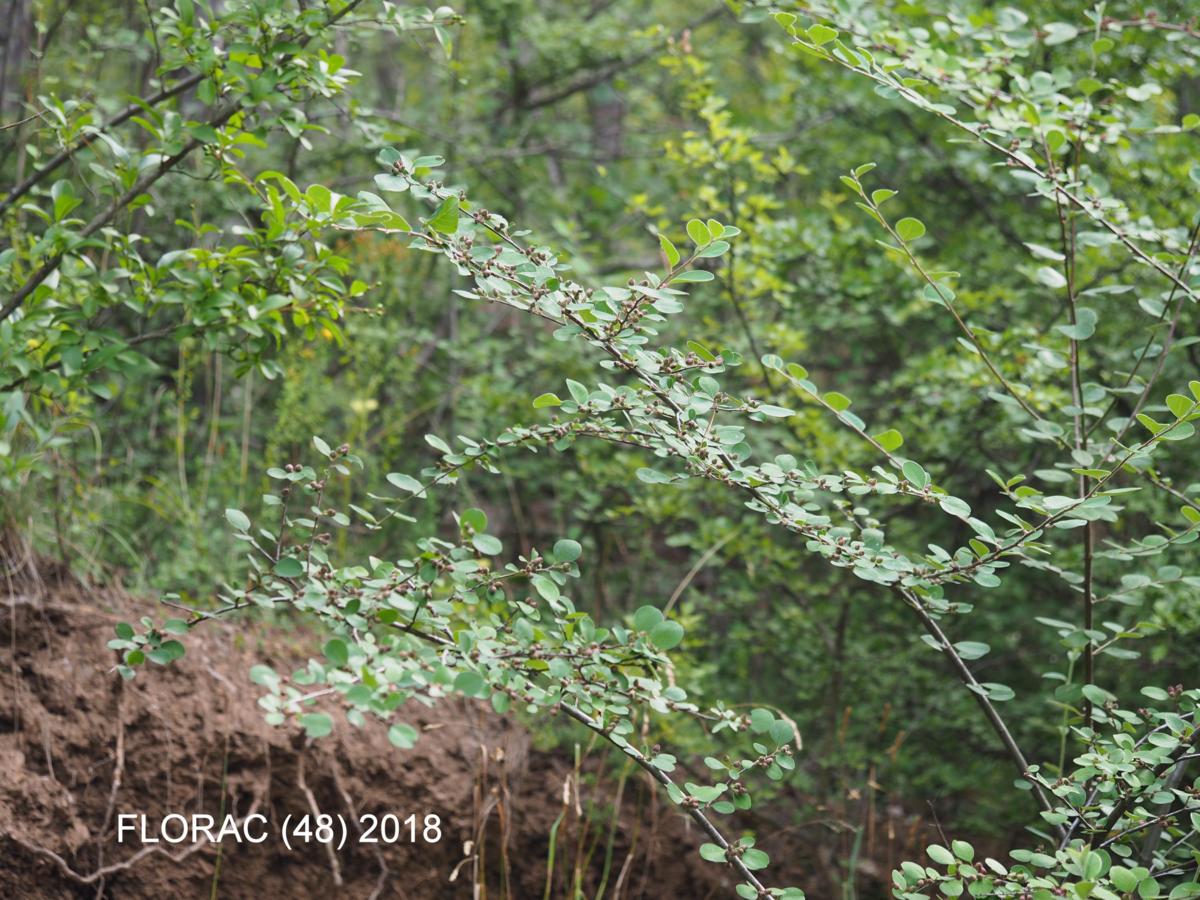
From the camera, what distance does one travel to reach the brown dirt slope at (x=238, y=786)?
2.52m

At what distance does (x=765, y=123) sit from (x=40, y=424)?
11.4 feet

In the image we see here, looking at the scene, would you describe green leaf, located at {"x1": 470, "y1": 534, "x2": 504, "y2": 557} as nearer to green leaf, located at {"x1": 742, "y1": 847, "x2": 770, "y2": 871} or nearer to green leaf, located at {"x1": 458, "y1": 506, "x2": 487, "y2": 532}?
green leaf, located at {"x1": 458, "y1": 506, "x2": 487, "y2": 532}

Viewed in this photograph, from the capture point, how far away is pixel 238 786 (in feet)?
8.94

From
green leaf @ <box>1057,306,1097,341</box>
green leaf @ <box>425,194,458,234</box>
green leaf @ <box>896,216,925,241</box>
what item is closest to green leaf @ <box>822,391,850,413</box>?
green leaf @ <box>896,216,925,241</box>

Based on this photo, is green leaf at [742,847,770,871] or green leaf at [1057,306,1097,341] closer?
green leaf at [742,847,770,871]

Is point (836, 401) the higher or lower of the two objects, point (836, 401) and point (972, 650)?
the higher

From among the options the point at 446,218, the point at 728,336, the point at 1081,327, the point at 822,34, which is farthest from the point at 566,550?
the point at 728,336

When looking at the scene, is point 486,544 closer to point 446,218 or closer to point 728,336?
point 446,218

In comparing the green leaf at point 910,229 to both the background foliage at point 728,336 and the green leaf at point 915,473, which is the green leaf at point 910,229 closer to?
the background foliage at point 728,336

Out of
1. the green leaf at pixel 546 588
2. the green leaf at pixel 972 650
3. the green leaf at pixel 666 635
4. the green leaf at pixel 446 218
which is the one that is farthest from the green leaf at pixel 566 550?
the green leaf at pixel 972 650

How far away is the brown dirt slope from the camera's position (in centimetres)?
252

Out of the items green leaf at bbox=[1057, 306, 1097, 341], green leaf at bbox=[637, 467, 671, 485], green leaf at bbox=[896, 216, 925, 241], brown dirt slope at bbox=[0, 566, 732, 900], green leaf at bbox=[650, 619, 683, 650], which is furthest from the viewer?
brown dirt slope at bbox=[0, 566, 732, 900]

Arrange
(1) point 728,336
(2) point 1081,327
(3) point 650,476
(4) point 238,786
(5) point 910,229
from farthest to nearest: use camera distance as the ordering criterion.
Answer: (1) point 728,336, (4) point 238,786, (2) point 1081,327, (5) point 910,229, (3) point 650,476

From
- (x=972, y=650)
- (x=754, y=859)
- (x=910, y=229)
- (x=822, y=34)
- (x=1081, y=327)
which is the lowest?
(x=754, y=859)
